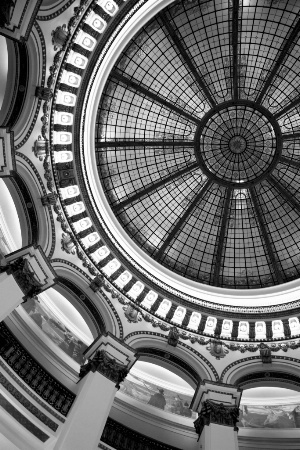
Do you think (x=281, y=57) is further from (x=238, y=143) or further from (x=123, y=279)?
(x=123, y=279)

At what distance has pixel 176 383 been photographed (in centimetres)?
2098

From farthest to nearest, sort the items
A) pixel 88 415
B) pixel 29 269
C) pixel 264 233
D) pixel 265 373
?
pixel 264 233, pixel 265 373, pixel 29 269, pixel 88 415

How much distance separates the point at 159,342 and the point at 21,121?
10285 millimetres

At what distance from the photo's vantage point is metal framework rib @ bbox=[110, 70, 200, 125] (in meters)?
19.3

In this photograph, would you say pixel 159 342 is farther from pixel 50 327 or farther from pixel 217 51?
pixel 217 51

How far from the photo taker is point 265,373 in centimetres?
1692

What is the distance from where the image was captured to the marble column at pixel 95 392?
11.6 meters

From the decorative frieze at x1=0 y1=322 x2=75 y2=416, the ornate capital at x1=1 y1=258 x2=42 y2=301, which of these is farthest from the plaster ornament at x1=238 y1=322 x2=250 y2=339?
the ornate capital at x1=1 y1=258 x2=42 y2=301

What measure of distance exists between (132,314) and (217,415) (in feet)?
17.1

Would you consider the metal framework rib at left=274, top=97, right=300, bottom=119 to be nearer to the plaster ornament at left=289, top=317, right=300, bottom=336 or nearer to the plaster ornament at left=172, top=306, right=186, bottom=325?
the plaster ornament at left=289, top=317, right=300, bottom=336

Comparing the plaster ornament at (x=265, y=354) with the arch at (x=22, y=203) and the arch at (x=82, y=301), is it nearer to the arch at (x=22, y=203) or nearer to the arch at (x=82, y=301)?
the arch at (x=82, y=301)

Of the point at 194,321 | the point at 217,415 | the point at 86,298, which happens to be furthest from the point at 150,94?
the point at 217,415

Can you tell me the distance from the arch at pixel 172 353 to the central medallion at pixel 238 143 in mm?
9391

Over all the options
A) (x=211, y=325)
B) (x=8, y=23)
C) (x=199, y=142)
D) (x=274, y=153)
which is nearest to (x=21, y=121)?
(x=8, y=23)
